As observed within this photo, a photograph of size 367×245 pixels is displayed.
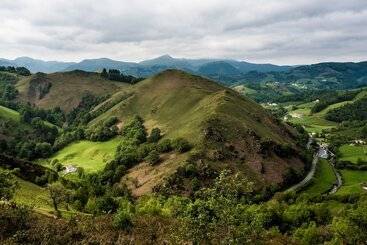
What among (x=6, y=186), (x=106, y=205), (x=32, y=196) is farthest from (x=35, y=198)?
(x=6, y=186)

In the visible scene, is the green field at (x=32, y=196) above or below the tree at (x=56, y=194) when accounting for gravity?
below

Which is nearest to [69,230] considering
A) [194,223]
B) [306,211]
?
[194,223]

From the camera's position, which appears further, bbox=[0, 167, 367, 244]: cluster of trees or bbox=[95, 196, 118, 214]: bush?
bbox=[95, 196, 118, 214]: bush

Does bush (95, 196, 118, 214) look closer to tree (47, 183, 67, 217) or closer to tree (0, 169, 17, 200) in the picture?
tree (47, 183, 67, 217)

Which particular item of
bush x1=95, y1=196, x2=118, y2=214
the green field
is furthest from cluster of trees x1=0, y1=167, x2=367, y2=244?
the green field

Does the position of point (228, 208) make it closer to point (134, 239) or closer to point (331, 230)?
point (134, 239)

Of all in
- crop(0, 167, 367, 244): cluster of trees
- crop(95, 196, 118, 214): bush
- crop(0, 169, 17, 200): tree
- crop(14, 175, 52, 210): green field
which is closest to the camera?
crop(0, 167, 367, 244): cluster of trees

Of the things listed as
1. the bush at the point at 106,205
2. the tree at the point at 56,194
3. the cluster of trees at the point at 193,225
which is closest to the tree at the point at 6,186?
the cluster of trees at the point at 193,225

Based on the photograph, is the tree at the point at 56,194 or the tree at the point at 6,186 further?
the tree at the point at 56,194

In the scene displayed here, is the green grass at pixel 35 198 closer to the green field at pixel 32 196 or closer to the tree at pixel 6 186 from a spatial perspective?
the green field at pixel 32 196

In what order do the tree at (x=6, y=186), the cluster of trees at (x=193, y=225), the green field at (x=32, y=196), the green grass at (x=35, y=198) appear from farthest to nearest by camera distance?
the green field at (x=32, y=196) < the green grass at (x=35, y=198) < the tree at (x=6, y=186) < the cluster of trees at (x=193, y=225)

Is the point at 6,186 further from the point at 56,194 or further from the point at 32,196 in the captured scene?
the point at 32,196
